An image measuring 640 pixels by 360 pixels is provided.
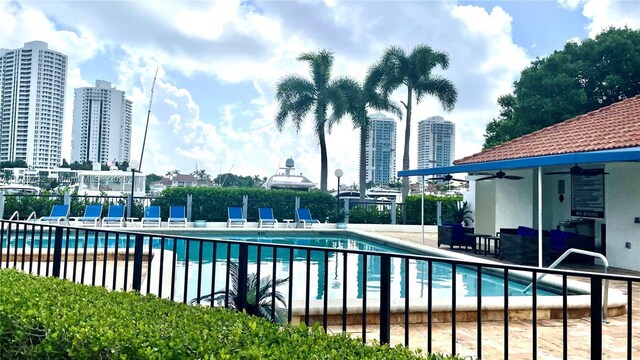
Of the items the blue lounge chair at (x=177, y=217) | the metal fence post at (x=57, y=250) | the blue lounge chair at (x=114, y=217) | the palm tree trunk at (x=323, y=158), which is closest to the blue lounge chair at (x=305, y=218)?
the blue lounge chair at (x=177, y=217)

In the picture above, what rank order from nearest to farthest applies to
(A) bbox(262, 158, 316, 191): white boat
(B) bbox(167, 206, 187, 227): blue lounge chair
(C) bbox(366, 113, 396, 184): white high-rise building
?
1. (B) bbox(167, 206, 187, 227): blue lounge chair
2. (A) bbox(262, 158, 316, 191): white boat
3. (C) bbox(366, 113, 396, 184): white high-rise building

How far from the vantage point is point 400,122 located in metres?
26.4

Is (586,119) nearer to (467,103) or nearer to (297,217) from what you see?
(297,217)

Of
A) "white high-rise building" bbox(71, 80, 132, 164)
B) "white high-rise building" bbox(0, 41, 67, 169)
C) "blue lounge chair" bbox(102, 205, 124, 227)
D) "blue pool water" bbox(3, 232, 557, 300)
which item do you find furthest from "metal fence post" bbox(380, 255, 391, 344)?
"white high-rise building" bbox(71, 80, 132, 164)

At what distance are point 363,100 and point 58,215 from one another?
15.6 meters

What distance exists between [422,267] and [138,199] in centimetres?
1359

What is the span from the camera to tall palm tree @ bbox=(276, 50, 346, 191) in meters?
25.4

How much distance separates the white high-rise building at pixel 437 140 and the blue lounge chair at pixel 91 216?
46.2m

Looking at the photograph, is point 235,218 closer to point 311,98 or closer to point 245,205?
point 245,205

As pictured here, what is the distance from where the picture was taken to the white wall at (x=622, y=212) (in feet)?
31.5

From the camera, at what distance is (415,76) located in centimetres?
2569

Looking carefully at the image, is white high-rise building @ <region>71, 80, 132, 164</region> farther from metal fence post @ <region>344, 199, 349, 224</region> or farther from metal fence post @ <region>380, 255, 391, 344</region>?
metal fence post @ <region>380, 255, 391, 344</region>

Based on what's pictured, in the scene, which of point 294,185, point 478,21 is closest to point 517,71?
point 478,21

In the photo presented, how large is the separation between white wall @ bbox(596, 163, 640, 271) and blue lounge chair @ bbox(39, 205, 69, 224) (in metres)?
16.4
